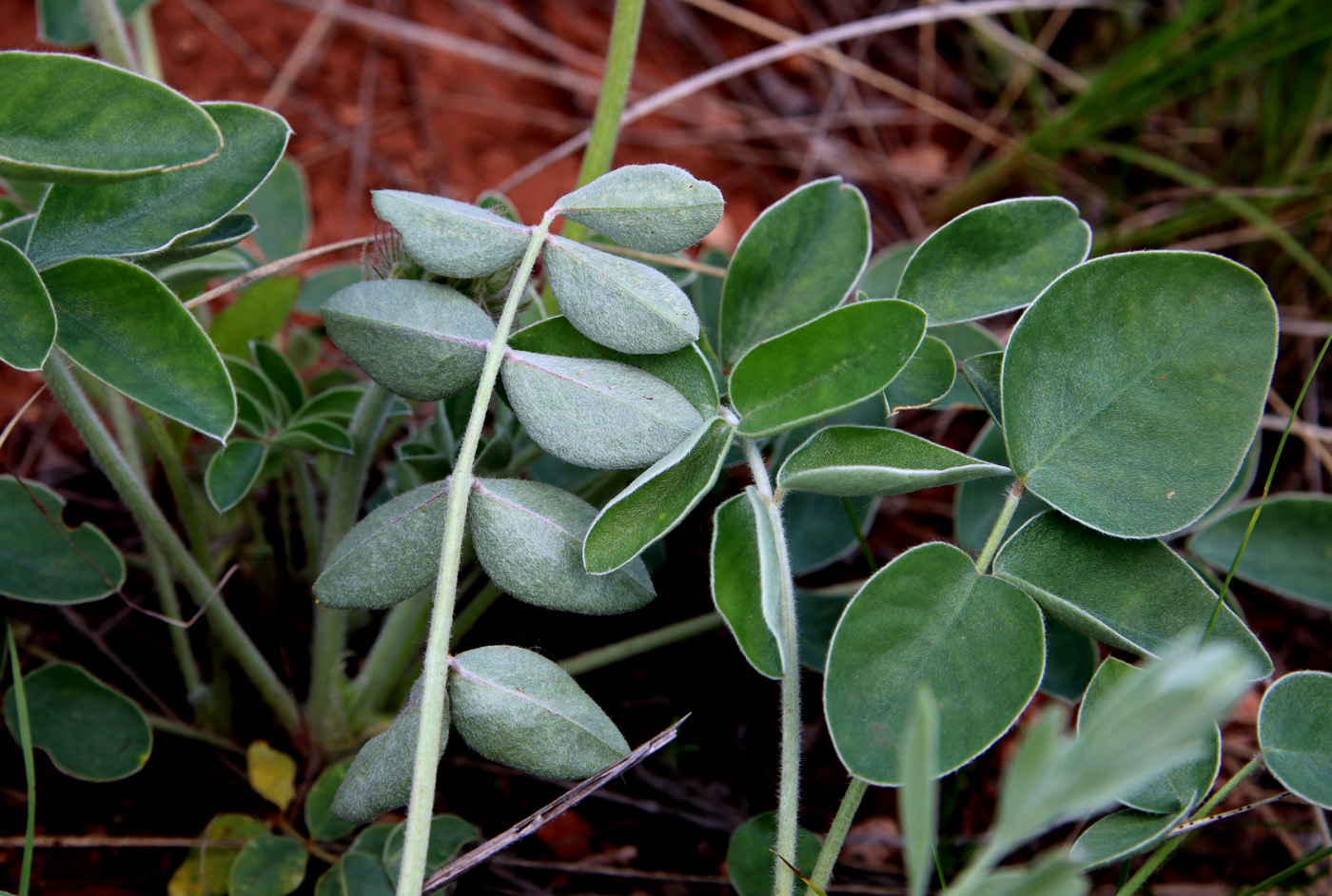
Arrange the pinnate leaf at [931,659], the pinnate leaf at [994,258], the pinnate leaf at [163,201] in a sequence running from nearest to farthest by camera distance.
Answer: the pinnate leaf at [931,659] < the pinnate leaf at [163,201] < the pinnate leaf at [994,258]

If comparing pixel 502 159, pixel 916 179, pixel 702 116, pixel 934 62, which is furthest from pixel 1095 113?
pixel 502 159

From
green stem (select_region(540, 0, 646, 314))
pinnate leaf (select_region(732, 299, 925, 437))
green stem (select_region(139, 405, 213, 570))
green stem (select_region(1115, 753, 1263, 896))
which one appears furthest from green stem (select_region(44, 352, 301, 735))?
green stem (select_region(1115, 753, 1263, 896))

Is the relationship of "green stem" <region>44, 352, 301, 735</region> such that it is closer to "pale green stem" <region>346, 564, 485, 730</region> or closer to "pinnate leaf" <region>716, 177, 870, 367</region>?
"pale green stem" <region>346, 564, 485, 730</region>

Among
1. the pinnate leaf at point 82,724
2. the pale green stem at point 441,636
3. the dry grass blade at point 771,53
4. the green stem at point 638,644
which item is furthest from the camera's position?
the dry grass blade at point 771,53

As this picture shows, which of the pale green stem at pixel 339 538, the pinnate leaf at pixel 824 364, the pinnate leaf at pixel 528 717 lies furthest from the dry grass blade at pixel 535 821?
the pale green stem at pixel 339 538

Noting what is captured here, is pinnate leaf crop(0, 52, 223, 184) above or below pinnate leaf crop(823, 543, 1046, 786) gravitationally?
above

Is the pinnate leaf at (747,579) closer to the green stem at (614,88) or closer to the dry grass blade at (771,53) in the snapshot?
the green stem at (614,88)
